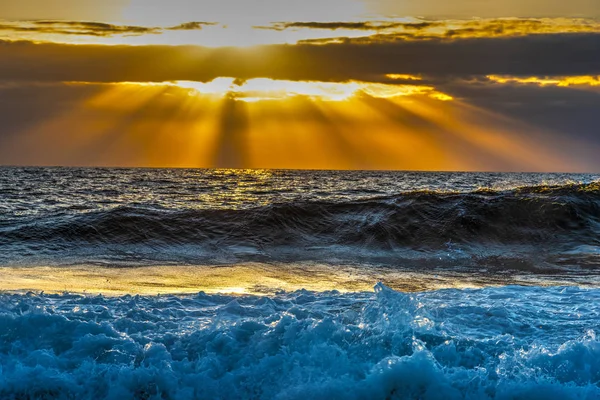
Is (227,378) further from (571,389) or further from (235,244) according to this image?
(235,244)

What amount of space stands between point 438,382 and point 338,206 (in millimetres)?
14646

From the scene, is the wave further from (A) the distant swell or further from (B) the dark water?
(A) the distant swell

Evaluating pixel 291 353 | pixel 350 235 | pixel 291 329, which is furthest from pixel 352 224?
pixel 291 353

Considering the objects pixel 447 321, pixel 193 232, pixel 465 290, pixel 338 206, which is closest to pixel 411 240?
pixel 338 206

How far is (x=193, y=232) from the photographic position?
16.3 m

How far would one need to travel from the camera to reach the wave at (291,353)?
5.19 meters

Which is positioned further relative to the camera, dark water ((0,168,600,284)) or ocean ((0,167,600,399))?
dark water ((0,168,600,284))

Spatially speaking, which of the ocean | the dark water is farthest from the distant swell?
the ocean

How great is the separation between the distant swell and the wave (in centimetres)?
877

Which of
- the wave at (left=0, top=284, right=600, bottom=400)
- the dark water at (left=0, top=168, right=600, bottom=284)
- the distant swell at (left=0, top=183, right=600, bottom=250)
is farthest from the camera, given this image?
the distant swell at (left=0, top=183, right=600, bottom=250)

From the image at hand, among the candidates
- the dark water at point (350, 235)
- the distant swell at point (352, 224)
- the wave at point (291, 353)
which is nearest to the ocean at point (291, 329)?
the wave at point (291, 353)

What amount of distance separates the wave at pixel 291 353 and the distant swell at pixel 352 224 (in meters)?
8.77

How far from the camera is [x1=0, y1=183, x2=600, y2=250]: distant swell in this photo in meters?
15.6

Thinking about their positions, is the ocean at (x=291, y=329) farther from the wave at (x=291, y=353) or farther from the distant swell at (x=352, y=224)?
the distant swell at (x=352, y=224)
